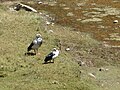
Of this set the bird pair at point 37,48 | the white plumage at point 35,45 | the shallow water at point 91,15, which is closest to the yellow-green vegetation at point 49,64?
the bird pair at point 37,48

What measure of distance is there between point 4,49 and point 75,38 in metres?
7.89

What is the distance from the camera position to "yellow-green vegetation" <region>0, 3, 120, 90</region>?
70.0 feet

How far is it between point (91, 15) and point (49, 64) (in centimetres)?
1655

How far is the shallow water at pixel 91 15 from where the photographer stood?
3438cm

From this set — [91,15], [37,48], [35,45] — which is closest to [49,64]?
[35,45]

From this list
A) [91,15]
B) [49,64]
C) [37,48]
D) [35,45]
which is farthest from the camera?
[91,15]

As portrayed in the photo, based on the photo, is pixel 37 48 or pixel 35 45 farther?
pixel 37 48

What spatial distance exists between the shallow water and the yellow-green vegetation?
1.37 metres

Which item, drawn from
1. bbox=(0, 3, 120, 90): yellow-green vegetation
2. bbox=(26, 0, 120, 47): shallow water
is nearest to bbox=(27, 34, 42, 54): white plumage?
bbox=(0, 3, 120, 90): yellow-green vegetation

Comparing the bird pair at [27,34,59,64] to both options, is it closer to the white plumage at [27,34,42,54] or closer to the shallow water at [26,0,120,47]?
the white plumage at [27,34,42,54]

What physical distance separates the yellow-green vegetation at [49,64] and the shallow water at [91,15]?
1.37 metres

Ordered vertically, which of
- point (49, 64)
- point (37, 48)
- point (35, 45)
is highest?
point (35, 45)

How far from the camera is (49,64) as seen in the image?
78.4 feet

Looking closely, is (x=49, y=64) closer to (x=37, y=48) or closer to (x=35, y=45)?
(x=35, y=45)
